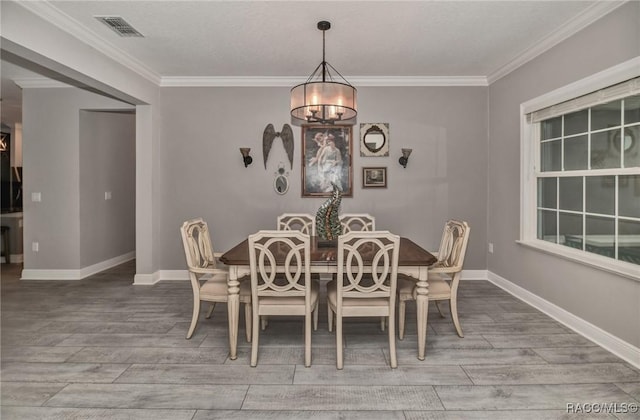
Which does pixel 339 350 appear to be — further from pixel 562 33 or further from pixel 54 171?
pixel 54 171

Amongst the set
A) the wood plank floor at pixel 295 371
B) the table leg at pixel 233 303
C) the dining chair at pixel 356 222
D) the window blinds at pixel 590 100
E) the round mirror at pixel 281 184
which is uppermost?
the window blinds at pixel 590 100

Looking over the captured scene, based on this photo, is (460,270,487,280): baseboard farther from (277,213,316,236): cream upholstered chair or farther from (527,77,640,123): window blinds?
(277,213,316,236): cream upholstered chair

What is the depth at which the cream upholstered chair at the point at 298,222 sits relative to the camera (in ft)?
13.6

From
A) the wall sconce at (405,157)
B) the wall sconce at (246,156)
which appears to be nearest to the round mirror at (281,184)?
the wall sconce at (246,156)

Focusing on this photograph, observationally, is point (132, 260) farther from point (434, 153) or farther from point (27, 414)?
point (434, 153)

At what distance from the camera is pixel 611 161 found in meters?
2.92

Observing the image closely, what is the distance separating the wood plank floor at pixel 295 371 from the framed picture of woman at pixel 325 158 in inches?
75.8

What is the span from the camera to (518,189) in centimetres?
414

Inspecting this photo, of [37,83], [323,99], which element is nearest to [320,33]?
[323,99]

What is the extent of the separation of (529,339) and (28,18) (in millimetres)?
4453

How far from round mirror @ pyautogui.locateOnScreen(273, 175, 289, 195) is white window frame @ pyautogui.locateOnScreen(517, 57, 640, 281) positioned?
2.70 meters

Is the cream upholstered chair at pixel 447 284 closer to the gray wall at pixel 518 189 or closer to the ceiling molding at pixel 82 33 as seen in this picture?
the gray wall at pixel 518 189

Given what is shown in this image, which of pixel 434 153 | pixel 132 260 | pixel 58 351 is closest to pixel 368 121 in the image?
pixel 434 153

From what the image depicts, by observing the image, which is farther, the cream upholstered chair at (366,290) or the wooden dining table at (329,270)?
the wooden dining table at (329,270)
